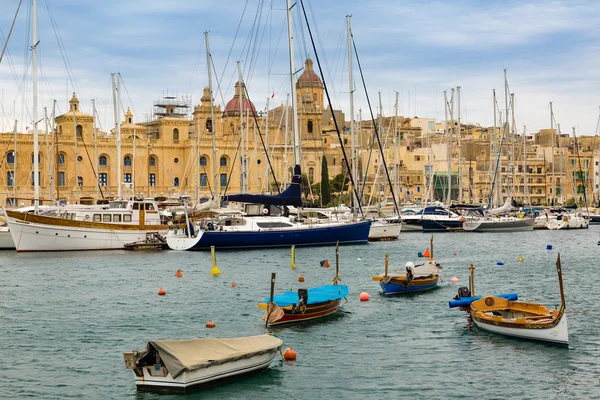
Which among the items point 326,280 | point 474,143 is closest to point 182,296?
point 326,280

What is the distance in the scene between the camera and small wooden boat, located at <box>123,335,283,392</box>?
18.6 metres

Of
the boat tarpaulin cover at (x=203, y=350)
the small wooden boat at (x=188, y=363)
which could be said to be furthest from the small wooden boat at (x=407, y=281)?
the small wooden boat at (x=188, y=363)

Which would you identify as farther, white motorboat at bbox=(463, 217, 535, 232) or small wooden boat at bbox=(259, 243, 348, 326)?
white motorboat at bbox=(463, 217, 535, 232)

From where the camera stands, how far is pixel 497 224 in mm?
71125

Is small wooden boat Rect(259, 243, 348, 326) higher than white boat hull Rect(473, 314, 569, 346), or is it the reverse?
small wooden boat Rect(259, 243, 348, 326)

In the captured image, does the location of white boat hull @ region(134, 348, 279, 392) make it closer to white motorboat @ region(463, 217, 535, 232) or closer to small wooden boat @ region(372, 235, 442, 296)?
small wooden boat @ region(372, 235, 442, 296)

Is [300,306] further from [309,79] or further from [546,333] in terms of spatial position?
[309,79]

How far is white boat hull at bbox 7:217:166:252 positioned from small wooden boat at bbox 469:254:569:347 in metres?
28.6

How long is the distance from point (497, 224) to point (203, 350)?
54493 mm

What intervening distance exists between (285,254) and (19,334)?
884 inches

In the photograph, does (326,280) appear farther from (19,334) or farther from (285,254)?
(19,334)

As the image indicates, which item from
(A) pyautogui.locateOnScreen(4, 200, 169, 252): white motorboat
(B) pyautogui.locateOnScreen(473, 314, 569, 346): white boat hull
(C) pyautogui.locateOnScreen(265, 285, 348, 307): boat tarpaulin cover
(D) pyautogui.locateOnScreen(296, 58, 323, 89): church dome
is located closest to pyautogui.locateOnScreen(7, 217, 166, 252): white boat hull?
(A) pyautogui.locateOnScreen(4, 200, 169, 252): white motorboat

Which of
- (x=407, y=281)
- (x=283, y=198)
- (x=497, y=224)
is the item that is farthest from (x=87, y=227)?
(x=497, y=224)

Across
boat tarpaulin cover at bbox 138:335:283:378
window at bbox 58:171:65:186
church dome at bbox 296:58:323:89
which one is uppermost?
church dome at bbox 296:58:323:89
